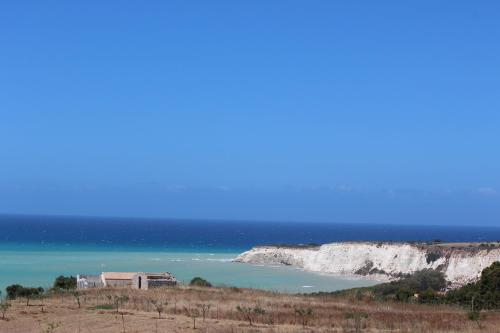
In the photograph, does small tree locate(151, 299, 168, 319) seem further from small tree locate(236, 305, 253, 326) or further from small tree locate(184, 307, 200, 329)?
small tree locate(236, 305, 253, 326)

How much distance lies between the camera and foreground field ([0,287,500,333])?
22.0m

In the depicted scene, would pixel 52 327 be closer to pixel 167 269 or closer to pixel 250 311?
pixel 250 311

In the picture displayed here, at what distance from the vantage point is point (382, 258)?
302 ft

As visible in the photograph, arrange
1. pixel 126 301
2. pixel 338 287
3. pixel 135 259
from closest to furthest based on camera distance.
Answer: pixel 126 301, pixel 338 287, pixel 135 259

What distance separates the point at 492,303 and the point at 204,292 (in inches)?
589

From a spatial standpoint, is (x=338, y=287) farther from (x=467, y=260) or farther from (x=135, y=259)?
(x=135, y=259)

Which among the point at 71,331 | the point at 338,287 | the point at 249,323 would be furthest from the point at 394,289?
the point at 71,331

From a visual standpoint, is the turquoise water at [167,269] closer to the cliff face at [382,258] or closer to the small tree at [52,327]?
the cliff face at [382,258]

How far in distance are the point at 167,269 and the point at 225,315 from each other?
59.1 meters

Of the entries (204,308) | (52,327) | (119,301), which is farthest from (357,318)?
(119,301)

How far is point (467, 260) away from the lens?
2968 inches

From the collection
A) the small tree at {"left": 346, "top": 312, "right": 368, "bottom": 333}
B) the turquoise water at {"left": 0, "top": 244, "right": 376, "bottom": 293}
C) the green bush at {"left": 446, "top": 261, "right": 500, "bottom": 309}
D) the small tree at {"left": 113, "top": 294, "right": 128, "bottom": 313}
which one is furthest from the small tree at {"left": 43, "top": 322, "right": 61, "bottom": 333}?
the turquoise water at {"left": 0, "top": 244, "right": 376, "bottom": 293}

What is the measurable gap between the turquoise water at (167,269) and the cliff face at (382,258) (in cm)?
514

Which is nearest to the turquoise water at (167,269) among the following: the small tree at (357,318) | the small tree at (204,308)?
the small tree at (204,308)
